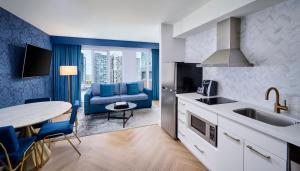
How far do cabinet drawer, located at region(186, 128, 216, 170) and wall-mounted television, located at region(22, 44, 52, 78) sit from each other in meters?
3.55

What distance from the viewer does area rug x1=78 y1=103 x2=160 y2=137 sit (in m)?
3.30

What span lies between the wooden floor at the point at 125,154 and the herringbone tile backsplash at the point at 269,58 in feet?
4.27

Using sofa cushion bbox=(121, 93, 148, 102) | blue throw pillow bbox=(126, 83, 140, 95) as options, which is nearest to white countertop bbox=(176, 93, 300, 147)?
sofa cushion bbox=(121, 93, 148, 102)

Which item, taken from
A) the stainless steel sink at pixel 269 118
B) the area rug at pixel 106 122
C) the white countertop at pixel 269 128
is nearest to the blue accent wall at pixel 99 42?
the area rug at pixel 106 122

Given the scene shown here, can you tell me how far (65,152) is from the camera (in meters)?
2.44

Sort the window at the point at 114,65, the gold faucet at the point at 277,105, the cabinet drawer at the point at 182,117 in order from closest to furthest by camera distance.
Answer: the gold faucet at the point at 277,105
the cabinet drawer at the point at 182,117
the window at the point at 114,65

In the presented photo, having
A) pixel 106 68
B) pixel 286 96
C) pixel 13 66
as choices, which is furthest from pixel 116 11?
pixel 106 68

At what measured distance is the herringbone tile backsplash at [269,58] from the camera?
155 cm

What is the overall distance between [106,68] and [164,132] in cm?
400

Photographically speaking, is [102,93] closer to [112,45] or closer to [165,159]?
[112,45]

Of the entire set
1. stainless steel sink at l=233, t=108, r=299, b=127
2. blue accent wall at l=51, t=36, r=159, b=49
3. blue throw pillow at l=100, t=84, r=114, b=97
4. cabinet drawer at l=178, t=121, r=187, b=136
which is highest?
blue accent wall at l=51, t=36, r=159, b=49

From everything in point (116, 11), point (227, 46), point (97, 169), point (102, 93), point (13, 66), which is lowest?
point (97, 169)

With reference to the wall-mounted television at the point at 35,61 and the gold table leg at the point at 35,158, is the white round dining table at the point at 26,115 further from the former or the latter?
the wall-mounted television at the point at 35,61

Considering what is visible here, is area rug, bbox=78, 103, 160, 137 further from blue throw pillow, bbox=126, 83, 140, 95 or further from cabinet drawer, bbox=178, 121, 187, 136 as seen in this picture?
cabinet drawer, bbox=178, 121, 187, 136
